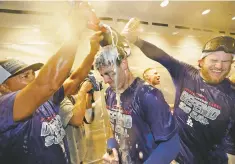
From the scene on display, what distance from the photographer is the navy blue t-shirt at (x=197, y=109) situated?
1707 millimetres

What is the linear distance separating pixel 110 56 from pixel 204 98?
928mm

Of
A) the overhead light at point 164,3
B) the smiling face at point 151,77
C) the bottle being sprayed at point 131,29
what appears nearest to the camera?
the bottle being sprayed at point 131,29

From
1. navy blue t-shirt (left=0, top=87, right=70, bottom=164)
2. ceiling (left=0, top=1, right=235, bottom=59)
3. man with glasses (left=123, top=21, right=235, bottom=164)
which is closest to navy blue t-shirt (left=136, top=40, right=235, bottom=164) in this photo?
man with glasses (left=123, top=21, right=235, bottom=164)

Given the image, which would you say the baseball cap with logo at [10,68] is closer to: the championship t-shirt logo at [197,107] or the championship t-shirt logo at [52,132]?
the championship t-shirt logo at [52,132]

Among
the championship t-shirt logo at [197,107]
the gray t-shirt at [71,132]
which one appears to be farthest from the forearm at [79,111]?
the championship t-shirt logo at [197,107]

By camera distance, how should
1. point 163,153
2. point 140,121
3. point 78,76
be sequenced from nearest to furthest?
point 163,153, point 140,121, point 78,76

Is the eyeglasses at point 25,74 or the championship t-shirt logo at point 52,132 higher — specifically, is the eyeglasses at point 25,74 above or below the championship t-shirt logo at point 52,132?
above

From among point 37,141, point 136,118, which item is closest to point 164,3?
point 136,118

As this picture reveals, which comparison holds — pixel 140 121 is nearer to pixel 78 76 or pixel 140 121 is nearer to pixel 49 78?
pixel 49 78

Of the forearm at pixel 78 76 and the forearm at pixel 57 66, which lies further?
the forearm at pixel 78 76

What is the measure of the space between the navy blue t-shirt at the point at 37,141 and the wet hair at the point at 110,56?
51 centimetres

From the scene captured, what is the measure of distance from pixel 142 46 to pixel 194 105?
2.17 feet

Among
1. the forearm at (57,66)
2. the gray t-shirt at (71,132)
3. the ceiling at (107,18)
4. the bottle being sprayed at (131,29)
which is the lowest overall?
the gray t-shirt at (71,132)

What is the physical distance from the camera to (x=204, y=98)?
69.5 inches
